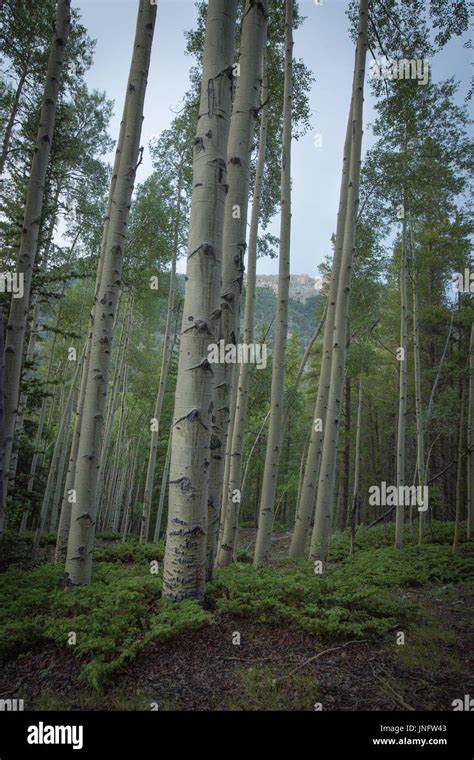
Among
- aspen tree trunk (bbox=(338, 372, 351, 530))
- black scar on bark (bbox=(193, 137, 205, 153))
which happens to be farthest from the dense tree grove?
aspen tree trunk (bbox=(338, 372, 351, 530))

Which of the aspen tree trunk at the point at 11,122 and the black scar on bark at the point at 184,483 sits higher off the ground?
the aspen tree trunk at the point at 11,122

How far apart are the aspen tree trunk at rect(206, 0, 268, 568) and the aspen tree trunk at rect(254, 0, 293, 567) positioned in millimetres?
2739

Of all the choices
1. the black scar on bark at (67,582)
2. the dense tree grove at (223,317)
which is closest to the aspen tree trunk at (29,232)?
the dense tree grove at (223,317)

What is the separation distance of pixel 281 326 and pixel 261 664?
17.8 ft

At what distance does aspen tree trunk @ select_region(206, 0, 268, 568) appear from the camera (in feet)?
13.0

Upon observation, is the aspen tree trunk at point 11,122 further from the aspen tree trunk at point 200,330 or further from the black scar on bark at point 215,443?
the black scar on bark at point 215,443

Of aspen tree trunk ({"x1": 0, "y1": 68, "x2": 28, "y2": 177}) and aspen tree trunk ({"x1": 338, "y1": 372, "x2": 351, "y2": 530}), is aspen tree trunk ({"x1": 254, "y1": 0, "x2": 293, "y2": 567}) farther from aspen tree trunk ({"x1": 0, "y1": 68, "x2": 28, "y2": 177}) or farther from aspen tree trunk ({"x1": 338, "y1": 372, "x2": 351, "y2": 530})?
aspen tree trunk ({"x1": 338, "y1": 372, "x2": 351, "y2": 530})

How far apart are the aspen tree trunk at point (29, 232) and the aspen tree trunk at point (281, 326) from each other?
381cm

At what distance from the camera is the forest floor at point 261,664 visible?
2.47 meters

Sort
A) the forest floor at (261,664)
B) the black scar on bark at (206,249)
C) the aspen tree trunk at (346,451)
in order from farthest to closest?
the aspen tree trunk at (346,451) → the black scar on bark at (206,249) → the forest floor at (261,664)

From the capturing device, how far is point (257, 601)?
3.62 metres

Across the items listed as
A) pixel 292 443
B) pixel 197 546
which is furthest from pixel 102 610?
pixel 292 443
